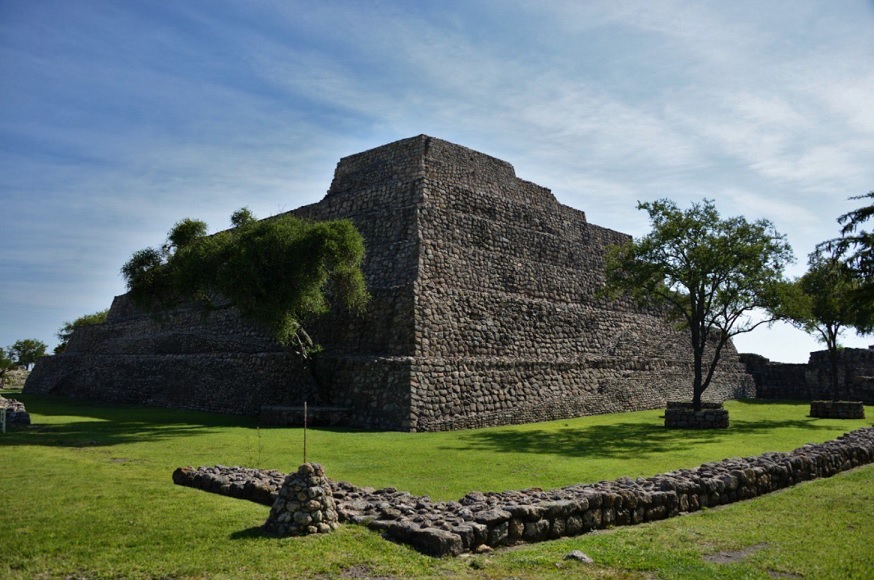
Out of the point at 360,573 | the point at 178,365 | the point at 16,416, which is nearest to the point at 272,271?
the point at 16,416

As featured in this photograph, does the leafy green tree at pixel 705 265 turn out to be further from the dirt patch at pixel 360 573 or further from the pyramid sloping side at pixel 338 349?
the dirt patch at pixel 360 573

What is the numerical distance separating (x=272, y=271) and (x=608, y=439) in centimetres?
1124

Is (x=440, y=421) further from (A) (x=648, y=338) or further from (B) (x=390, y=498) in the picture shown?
(A) (x=648, y=338)

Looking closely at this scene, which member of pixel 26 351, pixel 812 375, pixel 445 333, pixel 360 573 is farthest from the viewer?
pixel 26 351

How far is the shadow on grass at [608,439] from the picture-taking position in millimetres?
15297

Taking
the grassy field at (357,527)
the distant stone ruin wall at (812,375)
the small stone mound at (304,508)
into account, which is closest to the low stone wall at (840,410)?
the grassy field at (357,527)

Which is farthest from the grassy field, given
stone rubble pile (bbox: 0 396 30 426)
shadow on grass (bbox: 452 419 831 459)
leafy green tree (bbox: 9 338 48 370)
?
leafy green tree (bbox: 9 338 48 370)

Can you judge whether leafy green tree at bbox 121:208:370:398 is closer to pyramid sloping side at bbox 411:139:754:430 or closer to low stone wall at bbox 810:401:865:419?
pyramid sloping side at bbox 411:139:754:430

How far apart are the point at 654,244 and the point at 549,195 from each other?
800 centimetres

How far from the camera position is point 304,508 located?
7.27 metres

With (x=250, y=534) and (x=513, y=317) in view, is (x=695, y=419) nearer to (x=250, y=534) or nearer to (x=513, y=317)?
(x=513, y=317)

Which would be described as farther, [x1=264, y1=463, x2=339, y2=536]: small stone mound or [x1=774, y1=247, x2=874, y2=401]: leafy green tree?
[x1=774, y1=247, x2=874, y2=401]: leafy green tree

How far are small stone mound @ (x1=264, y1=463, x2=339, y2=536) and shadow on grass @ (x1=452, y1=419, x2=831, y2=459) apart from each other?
781cm

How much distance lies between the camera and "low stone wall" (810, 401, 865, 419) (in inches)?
1001
